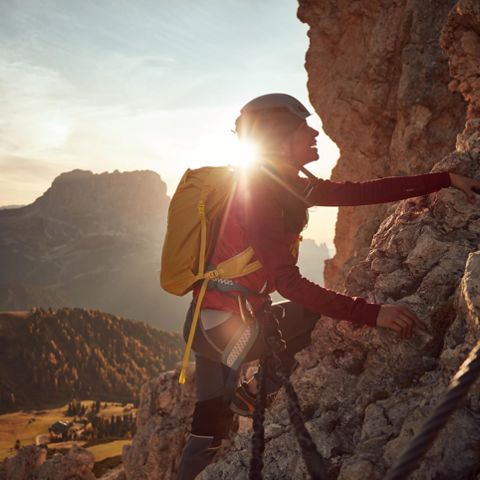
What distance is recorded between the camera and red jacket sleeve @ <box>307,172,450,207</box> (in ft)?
19.7

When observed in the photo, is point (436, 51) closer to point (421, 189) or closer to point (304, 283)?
point (421, 189)

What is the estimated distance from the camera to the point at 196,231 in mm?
5379

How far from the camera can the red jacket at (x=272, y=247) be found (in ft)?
14.3

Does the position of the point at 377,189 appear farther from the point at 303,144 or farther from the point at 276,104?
the point at 276,104

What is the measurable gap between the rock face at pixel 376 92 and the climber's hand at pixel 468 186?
7.90m

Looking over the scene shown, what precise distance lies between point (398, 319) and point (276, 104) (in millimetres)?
3043

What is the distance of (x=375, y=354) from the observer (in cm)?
512

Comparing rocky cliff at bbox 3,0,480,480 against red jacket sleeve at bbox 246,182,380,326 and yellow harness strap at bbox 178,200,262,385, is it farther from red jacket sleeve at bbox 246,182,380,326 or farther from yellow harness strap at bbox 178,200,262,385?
yellow harness strap at bbox 178,200,262,385

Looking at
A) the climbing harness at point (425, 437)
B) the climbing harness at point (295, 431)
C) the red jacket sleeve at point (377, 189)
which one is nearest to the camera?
the climbing harness at point (425, 437)

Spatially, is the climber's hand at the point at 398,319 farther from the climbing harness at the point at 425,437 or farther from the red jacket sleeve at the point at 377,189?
the climbing harness at the point at 425,437

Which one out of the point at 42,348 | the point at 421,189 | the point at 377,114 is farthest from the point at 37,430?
the point at 421,189

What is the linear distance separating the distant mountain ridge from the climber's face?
538 ft

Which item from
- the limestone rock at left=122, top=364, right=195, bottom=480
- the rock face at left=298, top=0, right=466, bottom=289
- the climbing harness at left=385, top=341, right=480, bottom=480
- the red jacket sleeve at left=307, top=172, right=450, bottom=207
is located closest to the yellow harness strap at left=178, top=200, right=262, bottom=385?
the red jacket sleeve at left=307, top=172, right=450, bottom=207

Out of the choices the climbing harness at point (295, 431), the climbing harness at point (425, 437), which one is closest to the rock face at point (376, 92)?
the climbing harness at point (295, 431)
